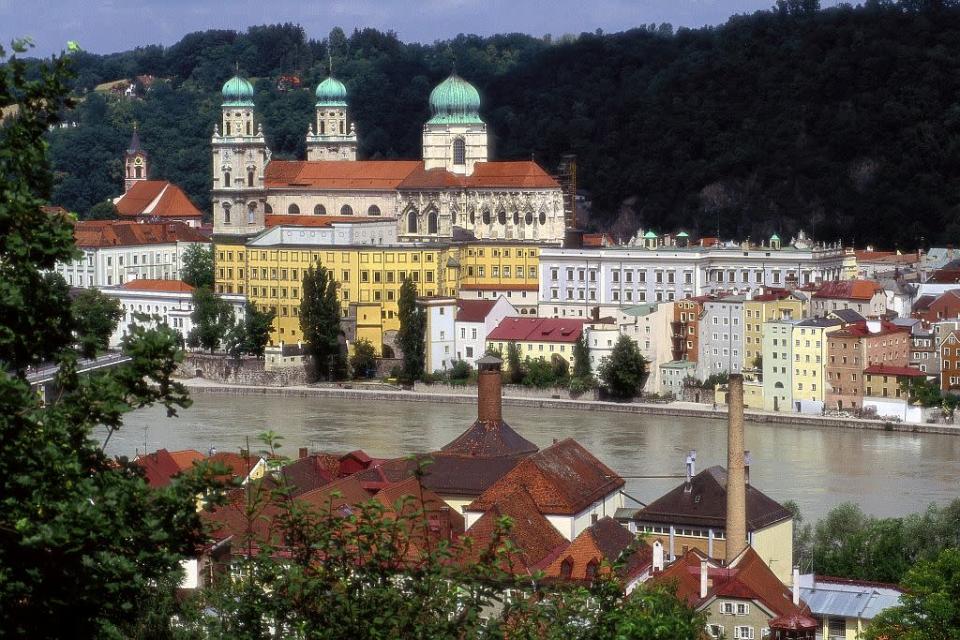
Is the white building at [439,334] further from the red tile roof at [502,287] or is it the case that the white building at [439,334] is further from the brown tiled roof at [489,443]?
the brown tiled roof at [489,443]

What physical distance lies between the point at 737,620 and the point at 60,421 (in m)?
7.70

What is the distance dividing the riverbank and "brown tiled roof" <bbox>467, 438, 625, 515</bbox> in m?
9.91

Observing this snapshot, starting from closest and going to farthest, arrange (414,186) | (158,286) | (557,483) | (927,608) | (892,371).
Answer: (927,608) < (557,483) < (892,371) < (158,286) < (414,186)

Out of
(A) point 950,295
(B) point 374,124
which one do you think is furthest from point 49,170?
(B) point 374,124

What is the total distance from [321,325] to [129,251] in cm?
861

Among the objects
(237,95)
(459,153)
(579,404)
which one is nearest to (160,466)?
(579,404)

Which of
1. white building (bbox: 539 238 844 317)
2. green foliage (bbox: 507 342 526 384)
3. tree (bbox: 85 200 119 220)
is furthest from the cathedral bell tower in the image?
green foliage (bbox: 507 342 526 384)

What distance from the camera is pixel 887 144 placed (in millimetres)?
46406

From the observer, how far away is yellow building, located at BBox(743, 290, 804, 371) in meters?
28.6

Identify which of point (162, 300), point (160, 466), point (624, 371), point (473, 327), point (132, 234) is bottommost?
point (160, 466)

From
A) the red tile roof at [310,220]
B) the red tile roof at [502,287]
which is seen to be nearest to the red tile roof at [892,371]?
the red tile roof at [502,287]

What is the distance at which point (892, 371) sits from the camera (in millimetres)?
26641

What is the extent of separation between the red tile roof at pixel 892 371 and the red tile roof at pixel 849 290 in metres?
2.31

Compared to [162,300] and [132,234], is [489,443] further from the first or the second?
[132,234]
